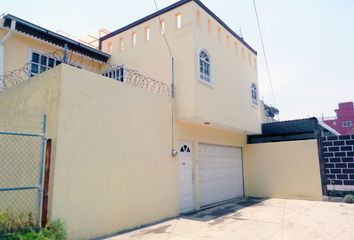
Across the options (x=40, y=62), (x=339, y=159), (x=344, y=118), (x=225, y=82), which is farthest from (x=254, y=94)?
(x=344, y=118)

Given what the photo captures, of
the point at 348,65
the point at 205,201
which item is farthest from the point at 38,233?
the point at 348,65

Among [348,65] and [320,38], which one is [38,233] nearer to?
[320,38]

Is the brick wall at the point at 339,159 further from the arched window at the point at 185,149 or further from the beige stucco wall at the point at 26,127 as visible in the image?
the beige stucco wall at the point at 26,127

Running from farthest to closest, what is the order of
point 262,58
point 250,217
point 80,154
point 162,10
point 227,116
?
point 262,58
point 227,116
point 162,10
point 250,217
point 80,154

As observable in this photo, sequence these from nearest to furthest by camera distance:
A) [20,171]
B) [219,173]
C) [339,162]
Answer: [20,171] < [339,162] < [219,173]

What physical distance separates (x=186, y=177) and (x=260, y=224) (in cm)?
304

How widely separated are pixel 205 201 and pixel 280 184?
4.79 metres

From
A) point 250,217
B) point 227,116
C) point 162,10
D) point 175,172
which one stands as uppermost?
point 162,10

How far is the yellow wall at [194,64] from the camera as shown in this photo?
838 centimetres

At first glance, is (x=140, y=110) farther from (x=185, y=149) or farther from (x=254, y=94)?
(x=254, y=94)

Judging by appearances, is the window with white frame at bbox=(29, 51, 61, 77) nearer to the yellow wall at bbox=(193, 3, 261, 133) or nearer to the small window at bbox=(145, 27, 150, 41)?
the small window at bbox=(145, 27, 150, 41)

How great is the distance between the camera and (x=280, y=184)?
12.4 meters

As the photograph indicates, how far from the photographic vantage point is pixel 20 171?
243 inches

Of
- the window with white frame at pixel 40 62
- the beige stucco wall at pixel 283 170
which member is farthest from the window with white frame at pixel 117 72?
the beige stucco wall at pixel 283 170
